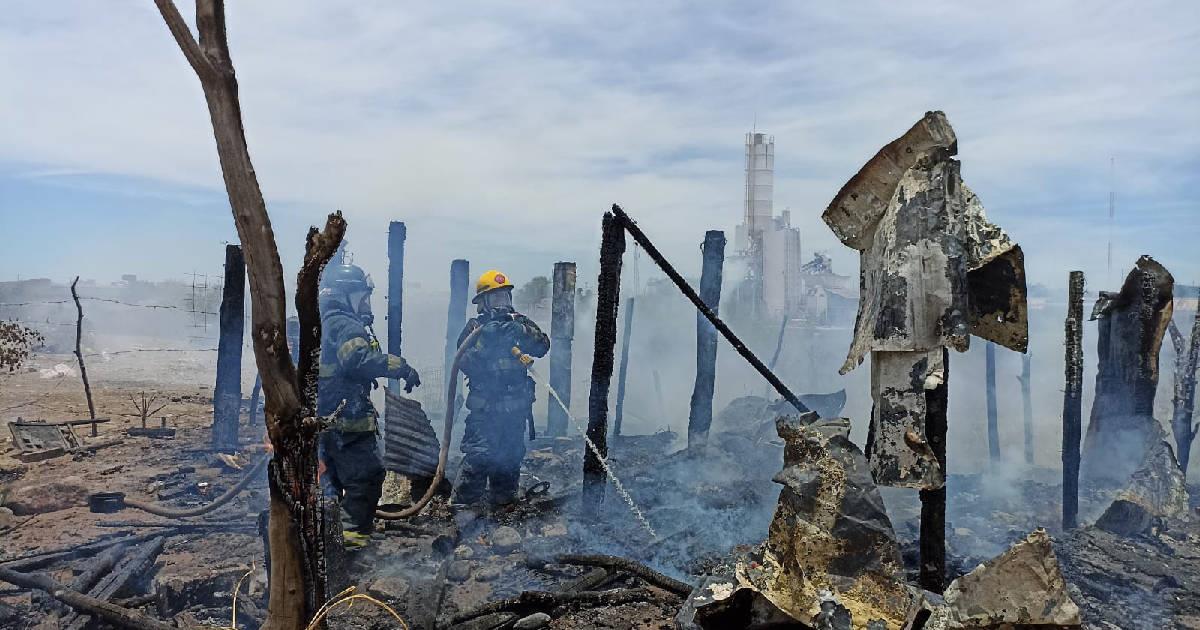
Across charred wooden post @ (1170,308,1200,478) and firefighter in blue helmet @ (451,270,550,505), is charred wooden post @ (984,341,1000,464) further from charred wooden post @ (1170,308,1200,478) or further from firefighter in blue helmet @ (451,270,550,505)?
firefighter in blue helmet @ (451,270,550,505)

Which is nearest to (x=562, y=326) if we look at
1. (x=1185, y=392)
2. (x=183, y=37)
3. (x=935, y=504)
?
(x=1185, y=392)

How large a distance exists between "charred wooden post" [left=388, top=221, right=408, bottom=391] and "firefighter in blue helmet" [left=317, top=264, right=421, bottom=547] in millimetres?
6399

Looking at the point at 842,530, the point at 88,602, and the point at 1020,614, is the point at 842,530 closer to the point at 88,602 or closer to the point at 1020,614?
the point at 1020,614

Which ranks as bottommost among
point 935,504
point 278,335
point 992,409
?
point 992,409

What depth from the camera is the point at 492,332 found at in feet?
29.3

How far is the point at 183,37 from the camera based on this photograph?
2.75m

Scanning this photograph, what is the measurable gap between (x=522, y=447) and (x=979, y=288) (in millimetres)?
6687

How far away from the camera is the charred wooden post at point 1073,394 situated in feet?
27.6

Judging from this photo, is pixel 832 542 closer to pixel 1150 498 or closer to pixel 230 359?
pixel 1150 498

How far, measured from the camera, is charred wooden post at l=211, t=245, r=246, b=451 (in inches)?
443

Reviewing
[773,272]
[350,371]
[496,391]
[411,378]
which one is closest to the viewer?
[350,371]

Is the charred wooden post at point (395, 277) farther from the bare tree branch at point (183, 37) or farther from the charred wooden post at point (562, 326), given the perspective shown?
the bare tree branch at point (183, 37)

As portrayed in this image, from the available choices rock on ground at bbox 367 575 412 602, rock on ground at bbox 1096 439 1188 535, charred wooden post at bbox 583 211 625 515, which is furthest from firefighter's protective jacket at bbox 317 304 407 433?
rock on ground at bbox 1096 439 1188 535

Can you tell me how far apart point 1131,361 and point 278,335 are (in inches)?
445
